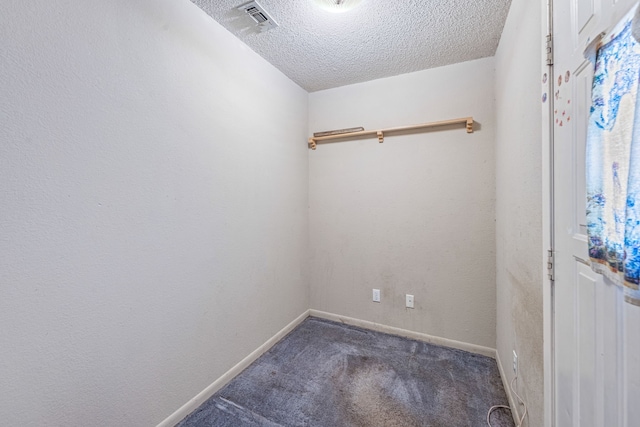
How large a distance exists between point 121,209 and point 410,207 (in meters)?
2.07

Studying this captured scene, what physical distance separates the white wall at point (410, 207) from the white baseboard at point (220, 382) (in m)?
0.63

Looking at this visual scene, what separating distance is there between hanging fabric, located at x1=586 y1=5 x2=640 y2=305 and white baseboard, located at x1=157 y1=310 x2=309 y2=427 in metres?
1.96

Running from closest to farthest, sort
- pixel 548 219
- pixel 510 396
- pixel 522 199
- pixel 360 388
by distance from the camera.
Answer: pixel 548 219 → pixel 522 199 → pixel 510 396 → pixel 360 388

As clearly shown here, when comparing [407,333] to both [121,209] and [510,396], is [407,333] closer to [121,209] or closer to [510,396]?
[510,396]

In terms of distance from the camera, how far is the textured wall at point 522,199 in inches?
43.6

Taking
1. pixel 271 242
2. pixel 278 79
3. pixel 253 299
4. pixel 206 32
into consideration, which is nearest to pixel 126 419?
pixel 253 299

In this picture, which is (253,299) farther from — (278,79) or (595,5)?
(595,5)

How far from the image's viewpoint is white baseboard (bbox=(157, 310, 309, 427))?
4.68ft

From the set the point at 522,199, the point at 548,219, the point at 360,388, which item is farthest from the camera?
the point at 360,388

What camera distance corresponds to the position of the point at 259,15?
159cm

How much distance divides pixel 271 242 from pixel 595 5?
2.08 m

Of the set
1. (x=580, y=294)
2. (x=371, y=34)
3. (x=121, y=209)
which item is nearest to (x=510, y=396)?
(x=580, y=294)

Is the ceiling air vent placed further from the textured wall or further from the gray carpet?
the gray carpet

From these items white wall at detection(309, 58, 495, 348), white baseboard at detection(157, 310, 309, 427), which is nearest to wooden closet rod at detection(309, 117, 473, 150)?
white wall at detection(309, 58, 495, 348)
